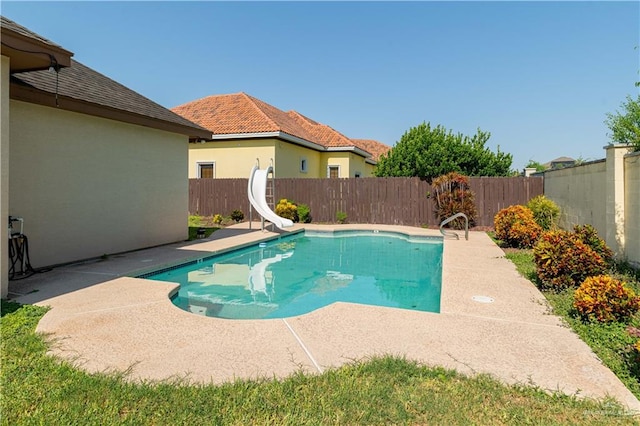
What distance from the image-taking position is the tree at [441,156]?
17.9m

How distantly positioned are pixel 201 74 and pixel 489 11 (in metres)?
12.9

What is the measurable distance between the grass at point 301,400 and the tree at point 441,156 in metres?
15.0

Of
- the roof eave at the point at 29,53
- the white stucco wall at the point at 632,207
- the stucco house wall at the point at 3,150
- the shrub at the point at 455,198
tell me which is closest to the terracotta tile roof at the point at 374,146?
the shrub at the point at 455,198

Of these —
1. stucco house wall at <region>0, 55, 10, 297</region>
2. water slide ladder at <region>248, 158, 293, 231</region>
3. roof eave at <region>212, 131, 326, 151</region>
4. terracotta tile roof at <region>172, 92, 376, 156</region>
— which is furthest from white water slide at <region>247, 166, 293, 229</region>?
stucco house wall at <region>0, 55, 10, 297</region>

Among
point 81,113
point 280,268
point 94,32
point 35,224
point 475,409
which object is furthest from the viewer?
point 94,32

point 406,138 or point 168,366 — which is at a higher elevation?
point 406,138

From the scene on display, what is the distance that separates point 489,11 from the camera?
465 inches

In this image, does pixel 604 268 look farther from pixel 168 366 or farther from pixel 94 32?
pixel 94 32

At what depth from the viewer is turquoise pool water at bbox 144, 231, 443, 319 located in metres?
6.44

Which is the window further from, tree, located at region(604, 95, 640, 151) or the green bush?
tree, located at region(604, 95, 640, 151)

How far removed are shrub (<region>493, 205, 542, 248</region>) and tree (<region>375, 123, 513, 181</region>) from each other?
20.0 feet

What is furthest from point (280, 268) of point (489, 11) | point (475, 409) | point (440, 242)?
point (489, 11)

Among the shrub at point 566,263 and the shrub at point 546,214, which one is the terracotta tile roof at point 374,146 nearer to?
the shrub at point 546,214

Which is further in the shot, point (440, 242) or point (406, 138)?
point (406, 138)
